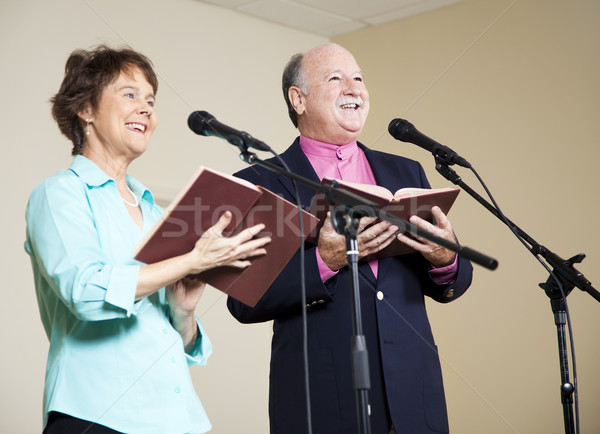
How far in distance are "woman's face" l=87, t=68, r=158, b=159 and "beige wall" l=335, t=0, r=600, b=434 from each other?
2.87m

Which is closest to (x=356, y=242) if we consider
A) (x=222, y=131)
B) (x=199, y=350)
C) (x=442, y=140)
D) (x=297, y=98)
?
(x=222, y=131)

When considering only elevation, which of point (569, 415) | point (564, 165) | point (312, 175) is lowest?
point (569, 415)

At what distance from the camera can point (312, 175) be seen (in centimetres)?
239

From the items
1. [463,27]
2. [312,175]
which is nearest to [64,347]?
[312,175]

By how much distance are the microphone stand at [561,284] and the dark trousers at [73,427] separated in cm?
115

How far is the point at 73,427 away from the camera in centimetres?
166

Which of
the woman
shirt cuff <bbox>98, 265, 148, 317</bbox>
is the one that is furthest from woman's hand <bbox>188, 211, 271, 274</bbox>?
shirt cuff <bbox>98, 265, 148, 317</bbox>

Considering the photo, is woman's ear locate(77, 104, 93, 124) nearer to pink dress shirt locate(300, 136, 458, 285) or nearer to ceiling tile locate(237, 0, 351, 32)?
pink dress shirt locate(300, 136, 458, 285)

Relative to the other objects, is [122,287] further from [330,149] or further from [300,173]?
[330,149]

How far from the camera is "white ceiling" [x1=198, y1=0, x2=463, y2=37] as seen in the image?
4.90 meters

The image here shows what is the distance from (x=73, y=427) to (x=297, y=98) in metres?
1.45

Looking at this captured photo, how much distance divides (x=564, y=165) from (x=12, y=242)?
310 centimetres

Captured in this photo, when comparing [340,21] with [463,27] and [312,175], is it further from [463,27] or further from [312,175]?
[312,175]

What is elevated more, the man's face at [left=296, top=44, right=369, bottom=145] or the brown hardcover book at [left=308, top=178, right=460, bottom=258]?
the man's face at [left=296, top=44, right=369, bottom=145]
